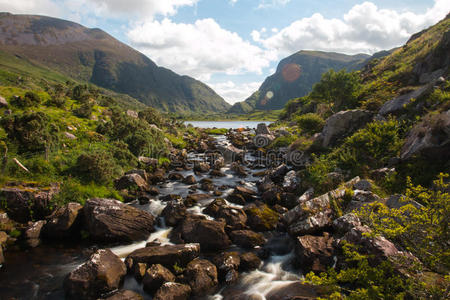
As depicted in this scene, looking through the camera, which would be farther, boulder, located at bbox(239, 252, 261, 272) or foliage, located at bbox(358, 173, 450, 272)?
boulder, located at bbox(239, 252, 261, 272)

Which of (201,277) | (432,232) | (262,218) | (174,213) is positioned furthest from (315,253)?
(174,213)

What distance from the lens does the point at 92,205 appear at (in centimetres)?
1592

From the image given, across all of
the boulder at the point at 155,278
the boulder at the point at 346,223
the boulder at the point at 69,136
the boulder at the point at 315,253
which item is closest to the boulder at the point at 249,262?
the boulder at the point at 315,253

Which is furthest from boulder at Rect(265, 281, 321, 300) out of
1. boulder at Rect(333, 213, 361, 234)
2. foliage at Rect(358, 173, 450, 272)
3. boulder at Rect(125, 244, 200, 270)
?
foliage at Rect(358, 173, 450, 272)

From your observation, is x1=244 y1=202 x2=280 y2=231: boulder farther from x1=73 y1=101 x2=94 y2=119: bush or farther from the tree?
x1=73 y1=101 x2=94 y2=119: bush

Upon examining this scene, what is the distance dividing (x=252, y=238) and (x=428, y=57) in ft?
122

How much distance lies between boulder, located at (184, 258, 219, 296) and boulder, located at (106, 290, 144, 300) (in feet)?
7.59

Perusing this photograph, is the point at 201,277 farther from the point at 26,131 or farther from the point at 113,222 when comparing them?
the point at 26,131

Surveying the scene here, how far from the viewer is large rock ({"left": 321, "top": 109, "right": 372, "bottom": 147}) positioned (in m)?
27.7

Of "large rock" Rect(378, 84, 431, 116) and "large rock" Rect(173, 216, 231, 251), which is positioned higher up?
"large rock" Rect(378, 84, 431, 116)

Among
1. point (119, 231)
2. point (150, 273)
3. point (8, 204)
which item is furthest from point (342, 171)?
point (8, 204)

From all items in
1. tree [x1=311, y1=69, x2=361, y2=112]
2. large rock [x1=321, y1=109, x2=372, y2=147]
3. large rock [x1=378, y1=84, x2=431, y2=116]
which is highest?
tree [x1=311, y1=69, x2=361, y2=112]

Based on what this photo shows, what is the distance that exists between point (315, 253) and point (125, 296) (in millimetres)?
9639

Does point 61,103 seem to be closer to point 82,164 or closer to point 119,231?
point 82,164
